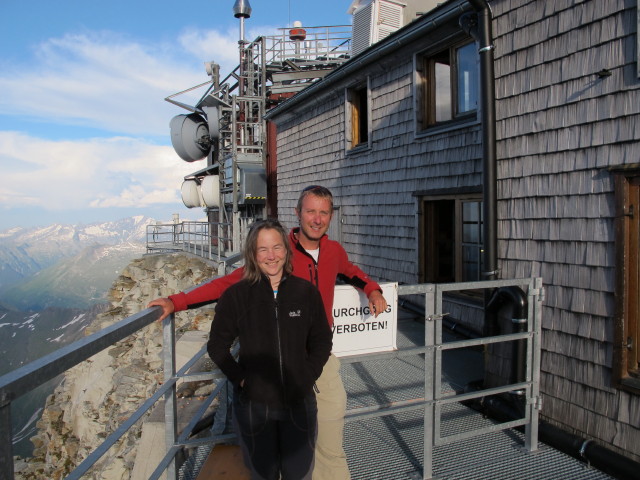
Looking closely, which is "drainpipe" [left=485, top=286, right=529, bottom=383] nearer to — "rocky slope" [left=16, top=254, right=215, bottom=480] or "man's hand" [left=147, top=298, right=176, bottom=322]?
"man's hand" [left=147, top=298, right=176, bottom=322]

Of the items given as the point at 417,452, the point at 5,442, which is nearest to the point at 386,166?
the point at 417,452

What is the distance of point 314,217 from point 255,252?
49cm

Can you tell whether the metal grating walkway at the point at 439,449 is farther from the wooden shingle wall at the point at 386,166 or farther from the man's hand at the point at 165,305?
the wooden shingle wall at the point at 386,166

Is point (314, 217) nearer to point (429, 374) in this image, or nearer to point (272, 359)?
point (272, 359)

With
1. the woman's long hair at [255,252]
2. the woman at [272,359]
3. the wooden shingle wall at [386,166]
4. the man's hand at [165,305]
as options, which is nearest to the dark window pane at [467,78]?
the wooden shingle wall at [386,166]

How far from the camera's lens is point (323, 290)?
8.86 ft

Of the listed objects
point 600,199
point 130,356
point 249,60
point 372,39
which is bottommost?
point 130,356

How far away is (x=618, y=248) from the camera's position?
134 inches

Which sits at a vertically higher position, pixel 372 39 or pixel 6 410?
pixel 372 39

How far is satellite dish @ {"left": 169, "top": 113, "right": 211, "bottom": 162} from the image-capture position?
78.5 ft

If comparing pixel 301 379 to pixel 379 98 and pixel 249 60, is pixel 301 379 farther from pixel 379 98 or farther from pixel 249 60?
pixel 249 60

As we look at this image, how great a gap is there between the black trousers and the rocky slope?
7312mm

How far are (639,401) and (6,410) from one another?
12.2 ft

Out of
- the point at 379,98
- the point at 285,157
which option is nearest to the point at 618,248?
the point at 379,98
